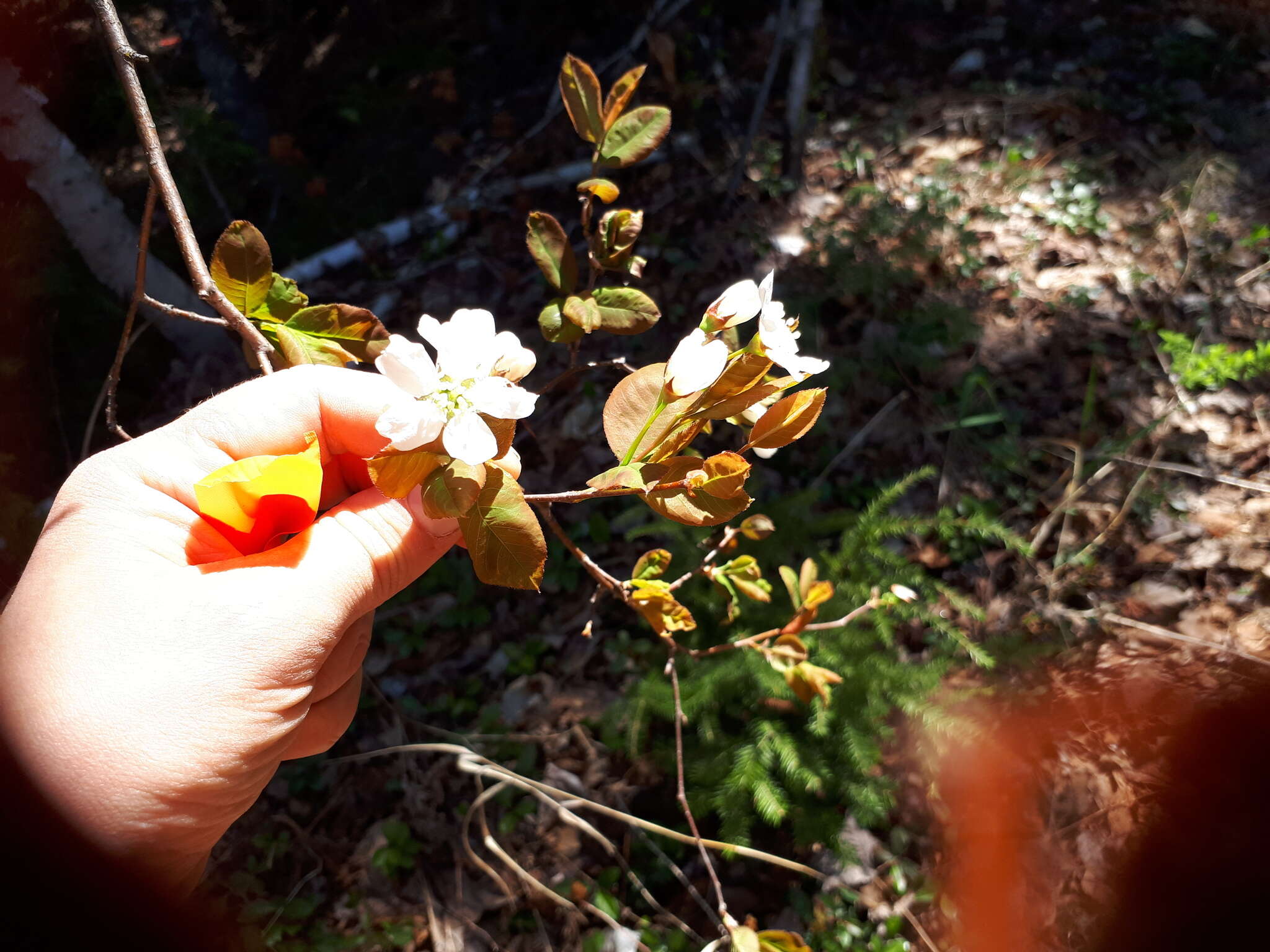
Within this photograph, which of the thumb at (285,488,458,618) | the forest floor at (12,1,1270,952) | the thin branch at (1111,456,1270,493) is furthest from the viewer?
the thin branch at (1111,456,1270,493)

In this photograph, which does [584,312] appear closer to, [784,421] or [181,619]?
[784,421]

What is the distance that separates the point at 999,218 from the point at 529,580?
10.1ft

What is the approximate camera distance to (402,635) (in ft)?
7.79

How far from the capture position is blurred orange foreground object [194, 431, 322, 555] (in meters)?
0.70

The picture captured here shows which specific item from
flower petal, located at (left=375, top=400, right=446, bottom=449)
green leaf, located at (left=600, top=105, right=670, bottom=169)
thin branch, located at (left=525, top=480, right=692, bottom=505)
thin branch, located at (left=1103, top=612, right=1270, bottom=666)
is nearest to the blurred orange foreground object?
flower petal, located at (left=375, top=400, right=446, bottom=449)

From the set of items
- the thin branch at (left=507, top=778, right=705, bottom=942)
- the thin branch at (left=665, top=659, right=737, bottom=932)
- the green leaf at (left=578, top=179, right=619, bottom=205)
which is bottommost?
the thin branch at (left=507, top=778, right=705, bottom=942)

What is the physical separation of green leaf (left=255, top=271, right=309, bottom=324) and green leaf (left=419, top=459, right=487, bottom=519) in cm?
41

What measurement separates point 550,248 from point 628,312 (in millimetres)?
136

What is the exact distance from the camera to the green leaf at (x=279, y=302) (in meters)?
0.86

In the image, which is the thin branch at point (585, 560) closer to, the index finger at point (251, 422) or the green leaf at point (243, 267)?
the index finger at point (251, 422)

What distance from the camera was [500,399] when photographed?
1.94 ft

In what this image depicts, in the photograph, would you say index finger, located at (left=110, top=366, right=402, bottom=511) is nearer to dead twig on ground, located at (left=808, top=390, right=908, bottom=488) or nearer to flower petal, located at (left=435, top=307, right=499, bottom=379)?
flower petal, located at (left=435, top=307, right=499, bottom=379)

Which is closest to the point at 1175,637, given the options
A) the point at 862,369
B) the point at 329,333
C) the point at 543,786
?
the point at 862,369

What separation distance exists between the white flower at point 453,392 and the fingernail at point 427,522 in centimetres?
33
